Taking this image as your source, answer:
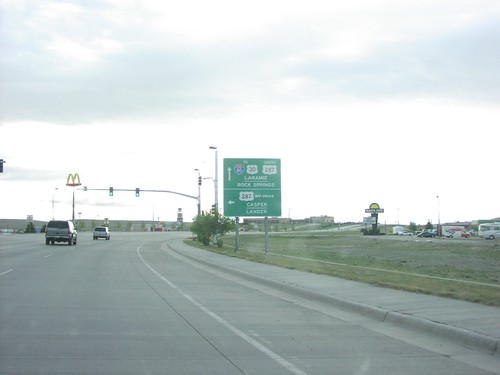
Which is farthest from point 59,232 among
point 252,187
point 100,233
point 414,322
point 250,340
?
point 414,322

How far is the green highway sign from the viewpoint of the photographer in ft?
120

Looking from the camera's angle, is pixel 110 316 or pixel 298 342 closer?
pixel 298 342

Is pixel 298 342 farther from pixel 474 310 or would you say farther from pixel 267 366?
pixel 474 310

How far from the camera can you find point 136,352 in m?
8.57

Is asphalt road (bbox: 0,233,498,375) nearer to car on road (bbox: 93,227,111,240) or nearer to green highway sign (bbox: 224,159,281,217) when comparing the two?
green highway sign (bbox: 224,159,281,217)

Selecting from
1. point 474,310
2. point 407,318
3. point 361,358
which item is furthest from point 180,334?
point 474,310

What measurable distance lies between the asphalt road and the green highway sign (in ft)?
65.2

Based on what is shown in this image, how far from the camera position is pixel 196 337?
9.86m

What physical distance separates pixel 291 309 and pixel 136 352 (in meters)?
5.68

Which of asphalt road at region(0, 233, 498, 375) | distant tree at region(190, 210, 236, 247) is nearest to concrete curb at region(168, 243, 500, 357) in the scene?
asphalt road at region(0, 233, 498, 375)

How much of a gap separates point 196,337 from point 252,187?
2695cm

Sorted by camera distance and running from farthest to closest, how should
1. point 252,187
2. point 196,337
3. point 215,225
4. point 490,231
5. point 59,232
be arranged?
point 490,231 → point 215,225 → point 59,232 → point 252,187 → point 196,337

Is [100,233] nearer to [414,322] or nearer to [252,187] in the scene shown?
[252,187]

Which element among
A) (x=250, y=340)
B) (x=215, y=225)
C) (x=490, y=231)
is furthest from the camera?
(x=490, y=231)
